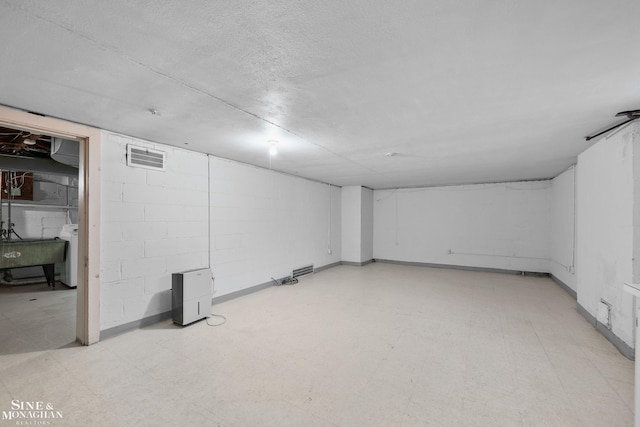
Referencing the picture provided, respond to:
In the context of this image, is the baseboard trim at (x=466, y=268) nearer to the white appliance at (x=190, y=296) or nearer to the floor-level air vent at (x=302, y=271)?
the floor-level air vent at (x=302, y=271)

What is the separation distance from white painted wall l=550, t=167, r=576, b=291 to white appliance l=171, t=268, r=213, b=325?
18.4 ft

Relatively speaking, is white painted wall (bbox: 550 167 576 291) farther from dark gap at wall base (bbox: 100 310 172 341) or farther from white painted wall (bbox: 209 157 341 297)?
dark gap at wall base (bbox: 100 310 172 341)

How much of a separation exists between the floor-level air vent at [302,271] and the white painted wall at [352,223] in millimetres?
1511

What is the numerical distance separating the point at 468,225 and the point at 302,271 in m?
4.24

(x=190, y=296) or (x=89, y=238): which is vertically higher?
(x=89, y=238)

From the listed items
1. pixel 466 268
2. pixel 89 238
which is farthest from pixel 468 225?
pixel 89 238

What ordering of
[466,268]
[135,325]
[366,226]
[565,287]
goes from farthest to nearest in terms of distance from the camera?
[366,226] < [466,268] < [565,287] < [135,325]

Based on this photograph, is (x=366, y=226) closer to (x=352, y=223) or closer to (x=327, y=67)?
(x=352, y=223)

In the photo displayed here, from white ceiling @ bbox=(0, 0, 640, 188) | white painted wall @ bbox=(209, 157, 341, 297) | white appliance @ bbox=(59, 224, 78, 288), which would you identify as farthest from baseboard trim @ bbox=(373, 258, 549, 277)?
white appliance @ bbox=(59, 224, 78, 288)

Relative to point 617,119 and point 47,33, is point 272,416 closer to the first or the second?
point 47,33

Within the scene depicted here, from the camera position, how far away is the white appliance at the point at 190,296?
3.21 metres

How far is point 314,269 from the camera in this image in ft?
20.9

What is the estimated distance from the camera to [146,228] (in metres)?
3.26

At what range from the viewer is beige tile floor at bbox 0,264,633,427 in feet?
5.84
